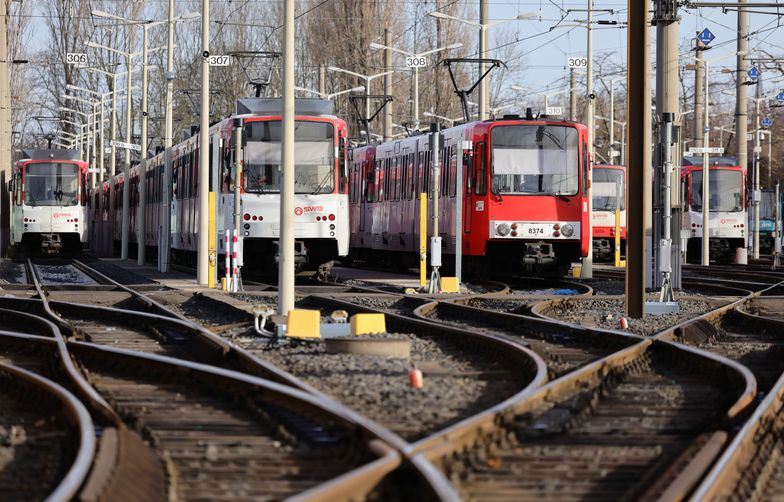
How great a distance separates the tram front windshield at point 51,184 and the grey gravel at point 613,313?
29.3 metres

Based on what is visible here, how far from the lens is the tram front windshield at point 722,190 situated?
47500 mm

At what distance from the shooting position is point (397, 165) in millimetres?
34906

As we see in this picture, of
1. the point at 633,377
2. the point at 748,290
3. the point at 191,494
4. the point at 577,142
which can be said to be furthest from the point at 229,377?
the point at 577,142

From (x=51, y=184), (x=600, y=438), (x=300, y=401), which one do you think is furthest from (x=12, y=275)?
(x=600, y=438)

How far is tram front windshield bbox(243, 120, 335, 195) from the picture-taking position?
27.4m

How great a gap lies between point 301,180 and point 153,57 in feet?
178

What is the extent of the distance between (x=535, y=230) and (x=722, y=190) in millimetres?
21795

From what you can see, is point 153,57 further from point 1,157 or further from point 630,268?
point 630,268

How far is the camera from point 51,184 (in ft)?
158

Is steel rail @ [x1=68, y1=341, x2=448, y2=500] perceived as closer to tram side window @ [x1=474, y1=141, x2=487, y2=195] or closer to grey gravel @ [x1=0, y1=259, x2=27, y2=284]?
tram side window @ [x1=474, y1=141, x2=487, y2=195]

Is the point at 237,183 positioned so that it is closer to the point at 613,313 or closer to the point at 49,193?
the point at 613,313

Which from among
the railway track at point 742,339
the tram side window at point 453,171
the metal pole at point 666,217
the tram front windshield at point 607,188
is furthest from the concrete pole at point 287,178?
the tram front windshield at point 607,188

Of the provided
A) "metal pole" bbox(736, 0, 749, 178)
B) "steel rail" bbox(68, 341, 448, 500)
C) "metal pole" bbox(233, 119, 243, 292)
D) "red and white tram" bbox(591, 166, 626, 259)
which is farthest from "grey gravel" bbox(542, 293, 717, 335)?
"red and white tram" bbox(591, 166, 626, 259)

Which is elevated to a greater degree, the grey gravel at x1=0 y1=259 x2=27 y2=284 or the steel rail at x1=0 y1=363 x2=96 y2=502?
the steel rail at x1=0 y1=363 x2=96 y2=502
